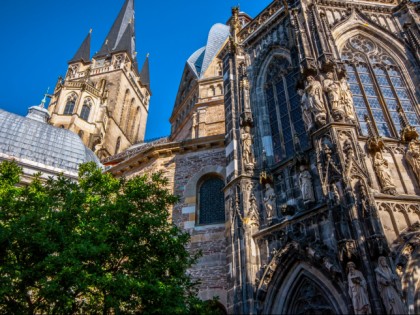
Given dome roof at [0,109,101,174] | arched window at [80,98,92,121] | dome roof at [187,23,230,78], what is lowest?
dome roof at [0,109,101,174]

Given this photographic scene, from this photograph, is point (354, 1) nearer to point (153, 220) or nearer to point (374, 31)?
point (374, 31)

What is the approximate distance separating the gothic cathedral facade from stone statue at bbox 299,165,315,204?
29 millimetres

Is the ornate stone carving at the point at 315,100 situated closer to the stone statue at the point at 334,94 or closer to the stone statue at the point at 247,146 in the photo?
the stone statue at the point at 334,94

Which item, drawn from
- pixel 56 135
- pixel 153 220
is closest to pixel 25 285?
pixel 153 220

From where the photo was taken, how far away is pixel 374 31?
14211 millimetres

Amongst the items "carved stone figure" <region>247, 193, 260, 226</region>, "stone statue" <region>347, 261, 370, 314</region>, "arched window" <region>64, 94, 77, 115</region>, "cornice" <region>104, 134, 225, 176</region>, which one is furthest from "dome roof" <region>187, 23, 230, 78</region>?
"stone statue" <region>347, 261, 370, 314</region>

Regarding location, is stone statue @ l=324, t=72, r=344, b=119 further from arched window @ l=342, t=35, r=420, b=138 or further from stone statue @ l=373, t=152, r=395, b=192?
arched window @ l=342, t=35, r=420, b=138

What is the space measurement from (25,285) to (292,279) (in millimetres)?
5924

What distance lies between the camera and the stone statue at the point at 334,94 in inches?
404

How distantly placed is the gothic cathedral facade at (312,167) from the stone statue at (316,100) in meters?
0.04

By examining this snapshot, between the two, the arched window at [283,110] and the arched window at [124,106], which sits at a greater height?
the arched window at [124,106]

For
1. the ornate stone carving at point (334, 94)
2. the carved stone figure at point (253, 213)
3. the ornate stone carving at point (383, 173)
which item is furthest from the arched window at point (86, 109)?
the ornate stone carving at point (383, 173)

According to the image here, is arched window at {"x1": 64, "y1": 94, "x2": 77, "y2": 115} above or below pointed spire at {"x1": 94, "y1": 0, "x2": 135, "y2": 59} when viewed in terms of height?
below

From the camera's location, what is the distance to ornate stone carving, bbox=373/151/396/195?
31.3 ft
